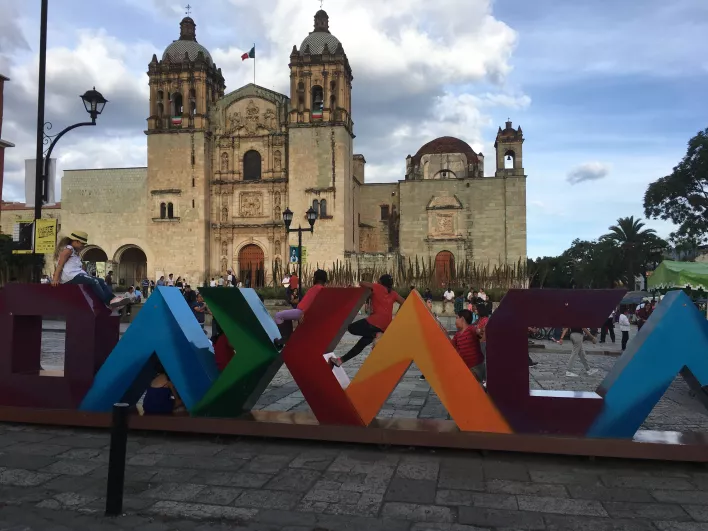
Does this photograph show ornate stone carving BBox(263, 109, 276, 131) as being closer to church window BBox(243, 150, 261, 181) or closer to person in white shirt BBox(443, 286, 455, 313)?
church window BBox(243, 150, 261, 181)

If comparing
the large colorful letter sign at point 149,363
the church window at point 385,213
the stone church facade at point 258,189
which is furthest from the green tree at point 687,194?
the large colorful letter sign at point 149,363

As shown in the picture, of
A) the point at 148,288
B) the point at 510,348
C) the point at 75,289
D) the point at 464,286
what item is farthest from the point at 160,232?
the point at 510,348

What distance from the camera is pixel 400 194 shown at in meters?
38.1

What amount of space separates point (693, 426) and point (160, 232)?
34.0 meters

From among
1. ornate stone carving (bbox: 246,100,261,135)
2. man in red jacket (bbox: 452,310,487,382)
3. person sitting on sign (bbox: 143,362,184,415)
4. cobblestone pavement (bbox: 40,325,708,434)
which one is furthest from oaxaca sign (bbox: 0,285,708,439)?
ornate stone carving (bbox: 246,100,261,135)

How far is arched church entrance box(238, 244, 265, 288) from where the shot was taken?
1436 inches

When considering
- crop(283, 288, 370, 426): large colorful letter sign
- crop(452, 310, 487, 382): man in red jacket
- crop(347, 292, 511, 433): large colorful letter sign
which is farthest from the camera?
crop(452, 310, 487, 382): man in red jacket

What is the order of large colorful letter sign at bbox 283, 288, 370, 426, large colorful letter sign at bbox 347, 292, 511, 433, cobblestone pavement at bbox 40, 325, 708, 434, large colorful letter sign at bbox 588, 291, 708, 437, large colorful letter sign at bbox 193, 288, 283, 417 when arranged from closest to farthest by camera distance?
large colorful letter sign at bbox 588, 291, 708, 437
large colorful letter sign at bbox 347, 292, 511, 433
large colorful letter sign at bbox 283, 288, 370, 426
large colorful letter sign at bbox 193, 288, 283, 417
cobblestone pavement at bbox 40, 325, 708, 434

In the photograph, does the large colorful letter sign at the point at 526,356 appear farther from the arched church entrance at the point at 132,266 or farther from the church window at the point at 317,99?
the arched church entrance at the point at 132,266

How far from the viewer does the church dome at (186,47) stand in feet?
122

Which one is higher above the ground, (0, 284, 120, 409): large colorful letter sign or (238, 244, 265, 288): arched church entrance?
(238, 244, 265, 288): arched church entrance

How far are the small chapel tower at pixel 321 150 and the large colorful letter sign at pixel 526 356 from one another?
96.4 feet

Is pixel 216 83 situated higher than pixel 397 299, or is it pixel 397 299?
pixel 216 83

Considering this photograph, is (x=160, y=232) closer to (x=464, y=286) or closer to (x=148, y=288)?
(x=148, y=288)
